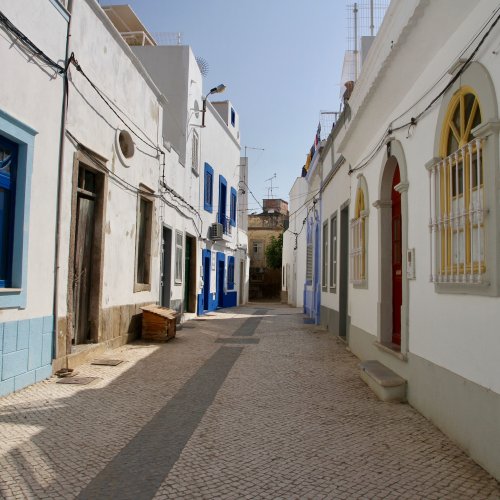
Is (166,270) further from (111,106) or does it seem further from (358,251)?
(358,251)

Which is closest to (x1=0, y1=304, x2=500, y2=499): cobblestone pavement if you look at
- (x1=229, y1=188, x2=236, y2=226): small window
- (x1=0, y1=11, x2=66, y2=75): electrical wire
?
(x1=0, y1=11, x2=66, y2=75): electrical wire

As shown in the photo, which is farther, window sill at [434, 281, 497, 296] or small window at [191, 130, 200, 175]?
small window at [191, 130, 200, 175]

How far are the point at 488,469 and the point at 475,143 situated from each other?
2363 millimetres

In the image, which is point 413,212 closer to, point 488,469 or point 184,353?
point 488,469

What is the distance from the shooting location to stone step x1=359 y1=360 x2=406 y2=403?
552 centimetres

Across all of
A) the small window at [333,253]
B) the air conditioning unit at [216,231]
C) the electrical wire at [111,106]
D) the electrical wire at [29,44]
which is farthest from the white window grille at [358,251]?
the air conditioning unit at [216,231]

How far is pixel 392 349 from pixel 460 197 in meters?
2.58

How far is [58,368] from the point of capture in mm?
6391

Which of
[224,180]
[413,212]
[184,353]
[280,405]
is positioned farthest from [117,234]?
[224,180]

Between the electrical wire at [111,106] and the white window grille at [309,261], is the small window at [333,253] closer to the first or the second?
the electrical wire at [111,106]

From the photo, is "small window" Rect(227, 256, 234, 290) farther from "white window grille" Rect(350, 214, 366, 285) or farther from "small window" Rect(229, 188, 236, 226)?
"white window grille" Rect(350, 214, 366, 285)

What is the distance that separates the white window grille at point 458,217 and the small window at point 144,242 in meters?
6.91

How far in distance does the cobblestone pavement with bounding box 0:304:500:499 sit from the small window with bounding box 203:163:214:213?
1091cm

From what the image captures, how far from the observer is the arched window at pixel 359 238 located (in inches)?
320
